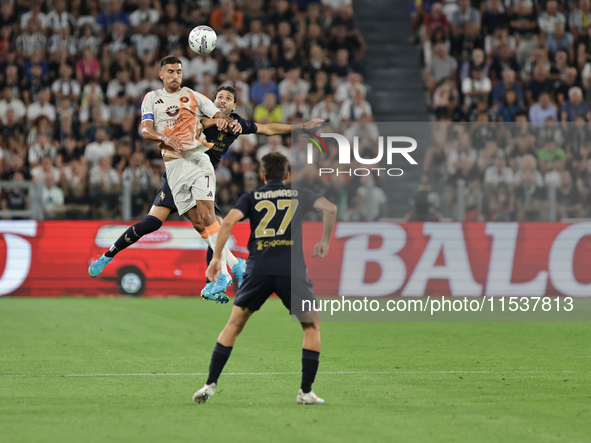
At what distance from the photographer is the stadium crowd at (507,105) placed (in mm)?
18703

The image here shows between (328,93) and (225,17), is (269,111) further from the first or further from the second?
(225,17)

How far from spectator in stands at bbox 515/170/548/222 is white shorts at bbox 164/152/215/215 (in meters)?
9.18

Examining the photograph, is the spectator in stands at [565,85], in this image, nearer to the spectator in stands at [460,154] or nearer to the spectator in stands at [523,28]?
the spectator in stands at [523,28]

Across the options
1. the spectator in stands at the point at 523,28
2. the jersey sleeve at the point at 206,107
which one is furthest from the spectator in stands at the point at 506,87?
the jersey sleeve at the point at 206,107

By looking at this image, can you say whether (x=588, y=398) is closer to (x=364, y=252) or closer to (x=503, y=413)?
(x=503, y=413)

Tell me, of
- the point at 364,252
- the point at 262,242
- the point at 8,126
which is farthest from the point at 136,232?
the point at 8,126

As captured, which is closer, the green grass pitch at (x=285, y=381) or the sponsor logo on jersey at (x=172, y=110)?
the green grass pitch at (x=285, y=381)

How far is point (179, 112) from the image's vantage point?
429 inches

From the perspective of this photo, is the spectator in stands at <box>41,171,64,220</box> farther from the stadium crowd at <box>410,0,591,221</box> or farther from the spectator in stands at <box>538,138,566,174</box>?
the spectator in stands at <box>538,138,566,174</box>

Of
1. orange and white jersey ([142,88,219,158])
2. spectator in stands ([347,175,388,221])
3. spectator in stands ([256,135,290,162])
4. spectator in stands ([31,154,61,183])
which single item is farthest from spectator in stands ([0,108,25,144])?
orange and white jersey ([142,88,219,158])

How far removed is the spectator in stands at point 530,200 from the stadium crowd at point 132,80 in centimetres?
406

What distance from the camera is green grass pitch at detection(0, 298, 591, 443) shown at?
711cm

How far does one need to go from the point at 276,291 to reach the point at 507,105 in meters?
15.1

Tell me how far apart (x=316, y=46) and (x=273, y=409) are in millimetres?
16089
